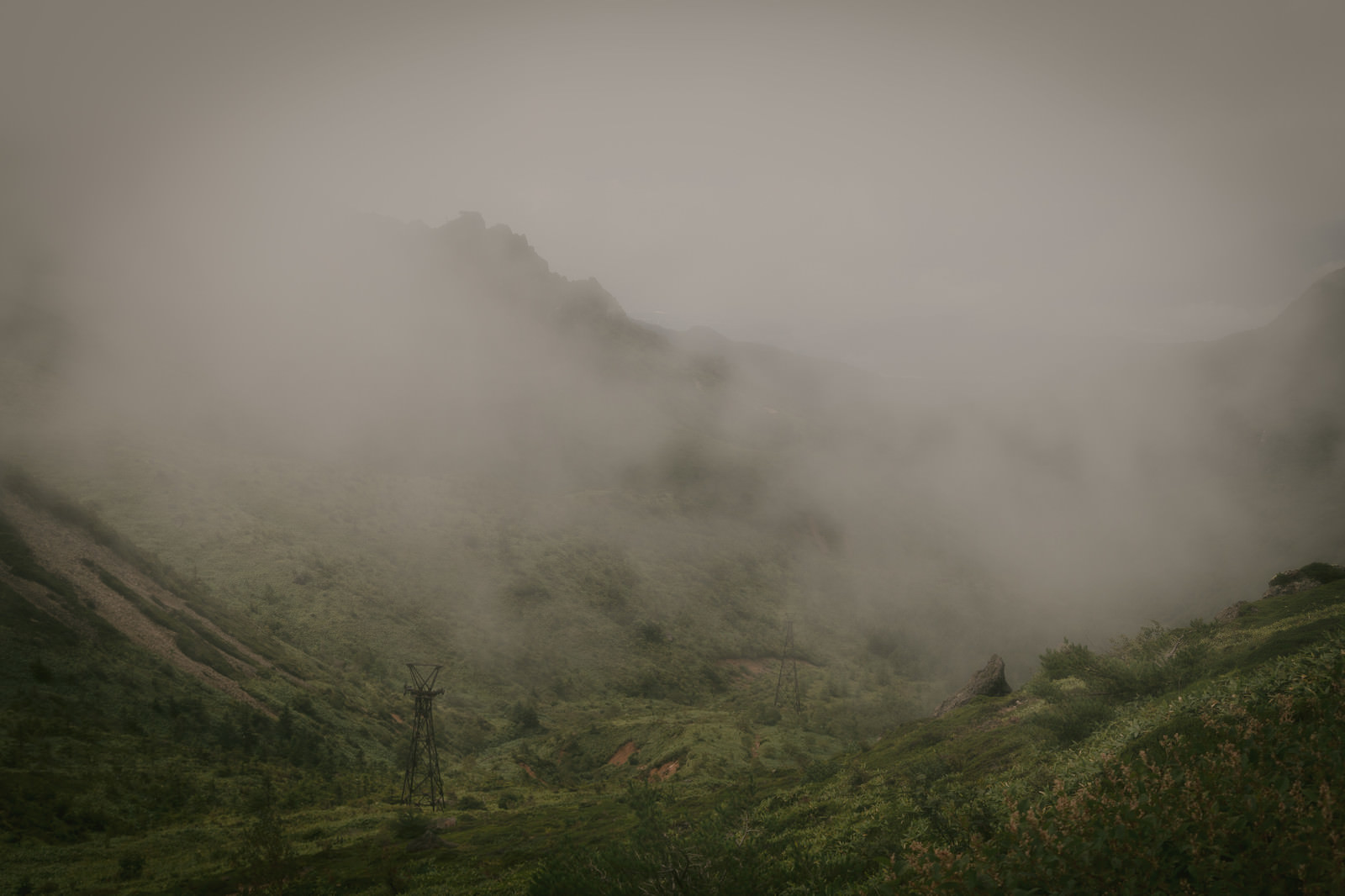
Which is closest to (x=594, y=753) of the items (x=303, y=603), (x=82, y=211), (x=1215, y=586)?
(x=303, y=603)

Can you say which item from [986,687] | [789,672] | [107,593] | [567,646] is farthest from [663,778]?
[789,672]

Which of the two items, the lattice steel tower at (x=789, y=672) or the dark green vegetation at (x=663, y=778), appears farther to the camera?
the lattice steel tower at (x=789, y=672)

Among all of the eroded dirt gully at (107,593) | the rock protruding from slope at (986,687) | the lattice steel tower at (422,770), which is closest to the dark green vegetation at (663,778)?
the eroded dirt gully at (107,593)

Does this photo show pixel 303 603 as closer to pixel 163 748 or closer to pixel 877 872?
pixel 163 748

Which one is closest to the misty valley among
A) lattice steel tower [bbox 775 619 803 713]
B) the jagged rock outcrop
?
lattice steel tower [bbox 775 619 803 713]

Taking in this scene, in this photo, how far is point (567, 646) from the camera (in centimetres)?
10119

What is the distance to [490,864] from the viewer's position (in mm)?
28969

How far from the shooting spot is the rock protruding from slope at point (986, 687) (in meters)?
53.0

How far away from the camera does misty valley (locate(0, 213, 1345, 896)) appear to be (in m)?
13.1

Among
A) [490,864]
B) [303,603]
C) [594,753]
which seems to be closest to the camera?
[490,864]

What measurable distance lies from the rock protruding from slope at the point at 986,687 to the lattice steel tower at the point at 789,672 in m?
34.6

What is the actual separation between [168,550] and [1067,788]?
99909mm

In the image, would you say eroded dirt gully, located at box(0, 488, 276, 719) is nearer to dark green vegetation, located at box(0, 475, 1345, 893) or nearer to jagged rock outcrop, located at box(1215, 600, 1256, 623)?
dark green vegetation, located at box(0, 475, 1345, 893)

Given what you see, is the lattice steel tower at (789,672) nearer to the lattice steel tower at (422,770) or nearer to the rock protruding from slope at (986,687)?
the rock protruding from slope at (986,687)
